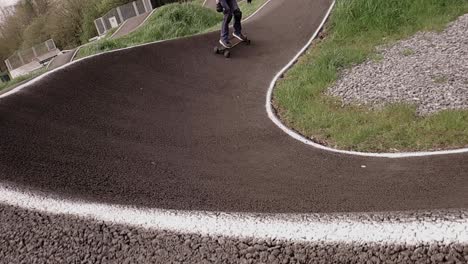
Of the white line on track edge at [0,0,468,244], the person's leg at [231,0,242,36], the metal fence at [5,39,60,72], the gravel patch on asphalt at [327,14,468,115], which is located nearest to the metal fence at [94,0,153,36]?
the metal fence at [5,39,60,72]

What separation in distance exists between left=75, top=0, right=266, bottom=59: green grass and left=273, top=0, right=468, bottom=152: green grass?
5624 millimetres

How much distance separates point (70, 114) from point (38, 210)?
3.30m

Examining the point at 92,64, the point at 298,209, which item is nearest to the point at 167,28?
the point at 92,64

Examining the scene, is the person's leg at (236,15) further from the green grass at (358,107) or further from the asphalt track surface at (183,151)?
the green grass at (358,107)

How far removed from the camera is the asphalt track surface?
3.13m

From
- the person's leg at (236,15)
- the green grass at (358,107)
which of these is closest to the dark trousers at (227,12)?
the person's leg at (236,15)

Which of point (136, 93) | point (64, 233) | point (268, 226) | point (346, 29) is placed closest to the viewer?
point (268, 226)

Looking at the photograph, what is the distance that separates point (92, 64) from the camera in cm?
762

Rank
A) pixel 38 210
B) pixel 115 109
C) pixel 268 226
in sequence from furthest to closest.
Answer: pixel 115 109, pixel 38 210, pixel 268 226

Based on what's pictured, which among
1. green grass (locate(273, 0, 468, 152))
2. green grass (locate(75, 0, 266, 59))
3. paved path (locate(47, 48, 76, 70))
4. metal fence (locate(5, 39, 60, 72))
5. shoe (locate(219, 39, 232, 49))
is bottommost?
metal fence (locate(5, 39, 60, 72))

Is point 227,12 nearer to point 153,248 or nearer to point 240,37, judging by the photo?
point 240,37

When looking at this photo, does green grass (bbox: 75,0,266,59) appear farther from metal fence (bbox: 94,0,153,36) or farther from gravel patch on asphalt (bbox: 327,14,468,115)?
metal fence (bbox: 94,0,153,36)

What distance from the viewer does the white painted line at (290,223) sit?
183 cm

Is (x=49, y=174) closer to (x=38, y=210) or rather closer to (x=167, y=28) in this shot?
(x=38, y=210)
